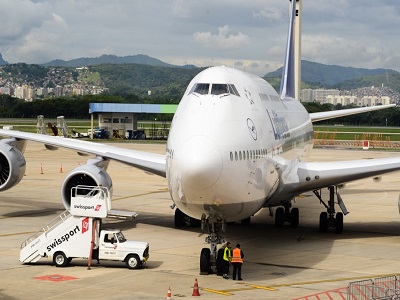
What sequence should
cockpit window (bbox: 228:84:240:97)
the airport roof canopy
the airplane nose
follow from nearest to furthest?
1. the airplane nose
2. cockpit window (bbox: 228:84:240:97)
3. the airport roof canopy

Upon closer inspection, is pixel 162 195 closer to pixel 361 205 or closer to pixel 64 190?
pixel 361 205

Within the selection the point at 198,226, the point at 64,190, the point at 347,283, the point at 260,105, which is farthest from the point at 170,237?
the point at 347,283

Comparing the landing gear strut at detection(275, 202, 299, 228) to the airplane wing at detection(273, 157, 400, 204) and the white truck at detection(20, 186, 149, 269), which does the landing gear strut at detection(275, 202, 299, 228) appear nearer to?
the airplane wing at detection(273, 157, 400, 204)

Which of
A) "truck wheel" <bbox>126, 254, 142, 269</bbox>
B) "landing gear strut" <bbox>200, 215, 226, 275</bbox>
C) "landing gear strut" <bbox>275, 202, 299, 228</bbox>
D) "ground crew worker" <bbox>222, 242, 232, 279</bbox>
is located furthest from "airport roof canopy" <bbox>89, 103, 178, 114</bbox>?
"ground crew worker" <bbox>222, 242, 232, 279</bbox>

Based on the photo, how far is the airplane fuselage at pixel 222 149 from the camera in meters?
20.8

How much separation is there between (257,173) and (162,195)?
880 inches

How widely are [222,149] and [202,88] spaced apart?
270 centimetres

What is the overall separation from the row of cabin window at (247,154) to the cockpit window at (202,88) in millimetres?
2111

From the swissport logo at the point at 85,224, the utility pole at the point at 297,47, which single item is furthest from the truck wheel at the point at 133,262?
the utility pole at the point at 297,47

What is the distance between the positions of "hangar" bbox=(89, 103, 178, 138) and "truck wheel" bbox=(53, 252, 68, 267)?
7721 centimetres

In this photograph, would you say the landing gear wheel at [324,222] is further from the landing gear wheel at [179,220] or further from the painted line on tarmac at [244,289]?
the painted line on tarmac at [244,289]

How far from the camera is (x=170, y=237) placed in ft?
97.7

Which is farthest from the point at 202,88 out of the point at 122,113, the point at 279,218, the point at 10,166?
the point at 122,113

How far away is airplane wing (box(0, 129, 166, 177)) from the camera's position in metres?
29.9
